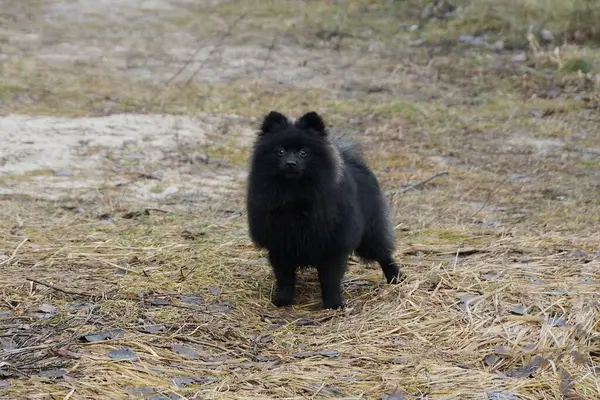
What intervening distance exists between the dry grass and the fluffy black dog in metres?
0.27

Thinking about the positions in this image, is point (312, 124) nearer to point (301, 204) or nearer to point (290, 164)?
point (290, 164)

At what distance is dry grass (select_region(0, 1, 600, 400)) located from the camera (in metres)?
4.53

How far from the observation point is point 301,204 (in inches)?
225

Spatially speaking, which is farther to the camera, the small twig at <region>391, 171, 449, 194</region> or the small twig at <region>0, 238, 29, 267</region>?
the small twig at <region>391, 171, 449, 194</region>

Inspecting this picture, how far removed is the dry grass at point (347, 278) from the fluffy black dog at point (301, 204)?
0.27 meters

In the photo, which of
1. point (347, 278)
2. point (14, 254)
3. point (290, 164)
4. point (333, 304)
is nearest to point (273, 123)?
point (290, 164)

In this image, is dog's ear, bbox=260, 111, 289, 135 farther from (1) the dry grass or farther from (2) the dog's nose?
(1) the dry grass

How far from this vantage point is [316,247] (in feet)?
18.9

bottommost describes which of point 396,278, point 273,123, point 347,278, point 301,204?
point 347,278

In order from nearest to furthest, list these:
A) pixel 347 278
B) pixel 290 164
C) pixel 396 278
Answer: pixel 290 164 → pixel 396 278 → pixel 347 278

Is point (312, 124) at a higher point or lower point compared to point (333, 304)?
higher

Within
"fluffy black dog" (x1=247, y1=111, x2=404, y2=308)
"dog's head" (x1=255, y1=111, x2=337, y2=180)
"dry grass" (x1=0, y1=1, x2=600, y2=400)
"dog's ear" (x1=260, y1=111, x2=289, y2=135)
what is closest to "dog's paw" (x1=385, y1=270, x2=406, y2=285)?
"dry grass" (x1=0, y1=1, x2=600, y2=400)

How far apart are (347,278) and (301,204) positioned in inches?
41.4

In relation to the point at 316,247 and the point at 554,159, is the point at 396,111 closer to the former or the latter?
the point at 554,159
